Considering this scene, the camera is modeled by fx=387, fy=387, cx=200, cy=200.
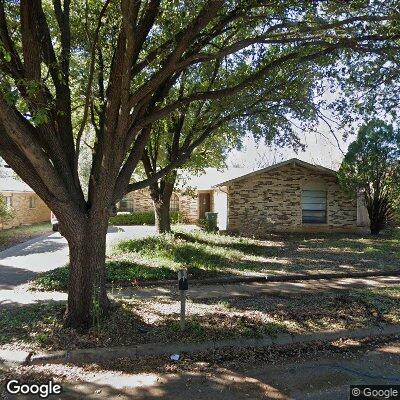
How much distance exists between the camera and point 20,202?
2802 cm

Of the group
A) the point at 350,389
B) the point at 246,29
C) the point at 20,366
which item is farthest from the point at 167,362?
the point at 246,29

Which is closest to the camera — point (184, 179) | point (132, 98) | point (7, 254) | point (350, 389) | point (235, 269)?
point (350, 389)

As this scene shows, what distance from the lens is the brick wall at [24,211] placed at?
26319mm

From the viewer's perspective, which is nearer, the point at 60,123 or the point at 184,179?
the point at 60,123

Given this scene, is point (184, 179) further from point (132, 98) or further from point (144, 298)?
point (132, 98)

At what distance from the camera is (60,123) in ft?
20.4

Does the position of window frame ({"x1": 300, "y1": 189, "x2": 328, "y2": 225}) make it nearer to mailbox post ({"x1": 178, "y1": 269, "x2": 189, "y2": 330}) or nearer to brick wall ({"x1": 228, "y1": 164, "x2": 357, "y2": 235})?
brick wall ({"x1": 228, "y1": 164, "x2": 357, "y2": 235})

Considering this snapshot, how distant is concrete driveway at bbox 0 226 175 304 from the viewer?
818 centimetres

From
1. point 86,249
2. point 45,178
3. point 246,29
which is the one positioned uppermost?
point 246,29

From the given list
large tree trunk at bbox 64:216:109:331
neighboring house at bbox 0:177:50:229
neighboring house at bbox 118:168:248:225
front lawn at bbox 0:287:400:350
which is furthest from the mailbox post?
neighboring house at bbox 0:177:50:229

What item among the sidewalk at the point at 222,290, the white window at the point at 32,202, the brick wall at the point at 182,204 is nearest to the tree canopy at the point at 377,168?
the sidewalk at the point at 222,290

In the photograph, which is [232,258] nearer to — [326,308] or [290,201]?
[326,308]

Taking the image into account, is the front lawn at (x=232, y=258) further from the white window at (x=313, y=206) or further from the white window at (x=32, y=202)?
the white window at (x=32, y=202)

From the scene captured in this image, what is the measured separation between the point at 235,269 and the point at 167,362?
19.9 ft
